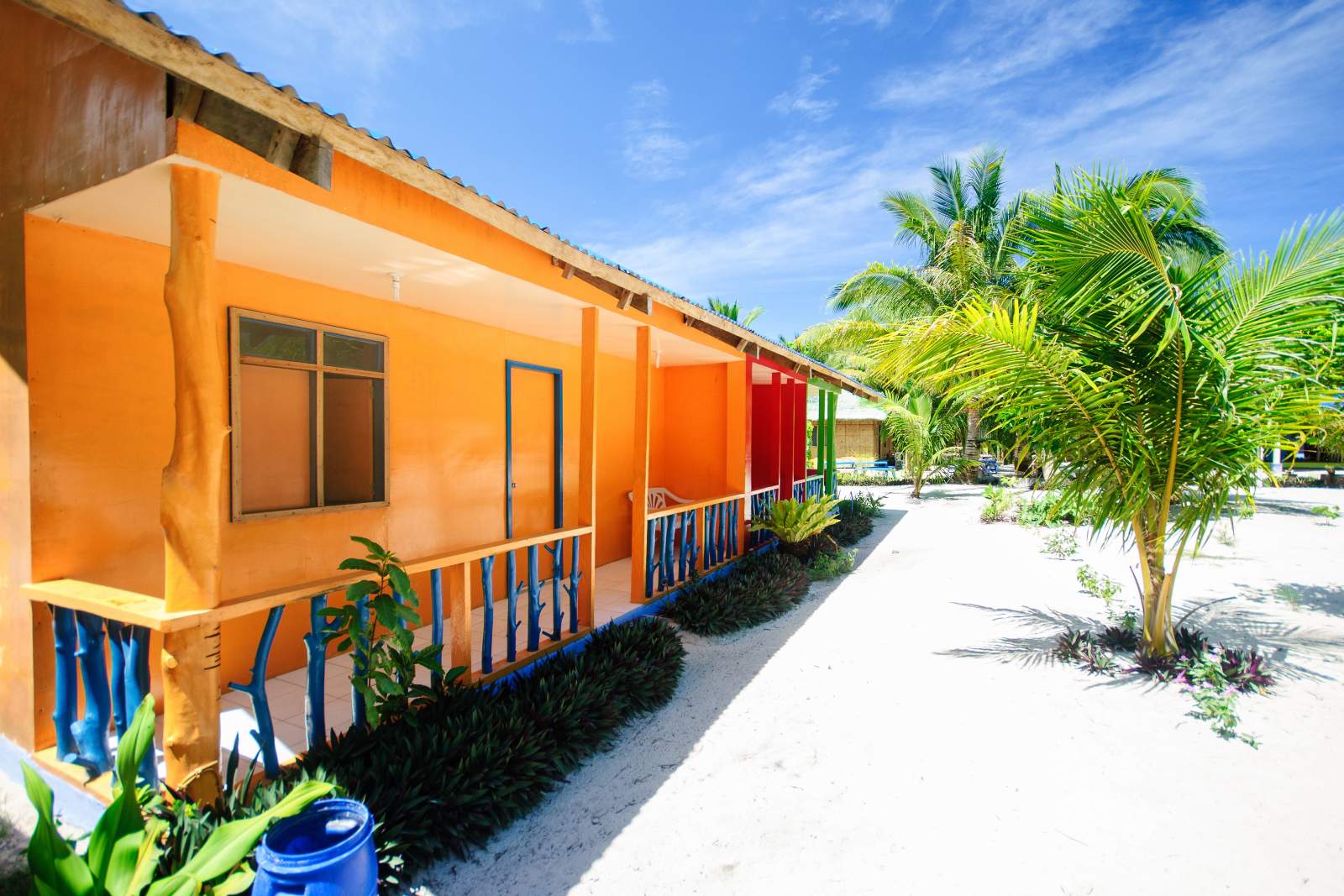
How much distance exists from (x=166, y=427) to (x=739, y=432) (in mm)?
5520

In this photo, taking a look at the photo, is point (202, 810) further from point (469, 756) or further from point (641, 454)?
point (641, 454)

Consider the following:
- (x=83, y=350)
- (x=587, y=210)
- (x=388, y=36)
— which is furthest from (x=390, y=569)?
(x=587, y=210)

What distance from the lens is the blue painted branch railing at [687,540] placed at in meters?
5.50

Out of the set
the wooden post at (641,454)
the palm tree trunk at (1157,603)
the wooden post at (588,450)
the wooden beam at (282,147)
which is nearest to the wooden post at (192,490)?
the wooden beam at (282,147)

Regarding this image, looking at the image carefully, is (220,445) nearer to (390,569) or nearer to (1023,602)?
(390,569)

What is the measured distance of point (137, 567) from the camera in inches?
130

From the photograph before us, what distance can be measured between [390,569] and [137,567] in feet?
5.71

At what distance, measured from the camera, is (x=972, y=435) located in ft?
66.5

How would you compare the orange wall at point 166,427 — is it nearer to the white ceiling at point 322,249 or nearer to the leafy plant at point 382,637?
the white ceiling at point 322,249

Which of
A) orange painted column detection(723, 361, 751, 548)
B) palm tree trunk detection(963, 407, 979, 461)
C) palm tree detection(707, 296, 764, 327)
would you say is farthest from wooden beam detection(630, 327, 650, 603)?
palm tree trunk detection(963, 407, 979, 461)

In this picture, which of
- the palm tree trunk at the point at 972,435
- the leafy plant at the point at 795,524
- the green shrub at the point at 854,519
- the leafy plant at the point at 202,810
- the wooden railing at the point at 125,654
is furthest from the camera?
the palm tree trunk at the point at 972,435

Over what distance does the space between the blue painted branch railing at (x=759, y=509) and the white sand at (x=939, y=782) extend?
7.56 ft

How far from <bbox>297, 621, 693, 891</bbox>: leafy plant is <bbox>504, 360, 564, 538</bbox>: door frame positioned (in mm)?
2234

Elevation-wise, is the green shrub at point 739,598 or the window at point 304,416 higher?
the window at point 304,416
